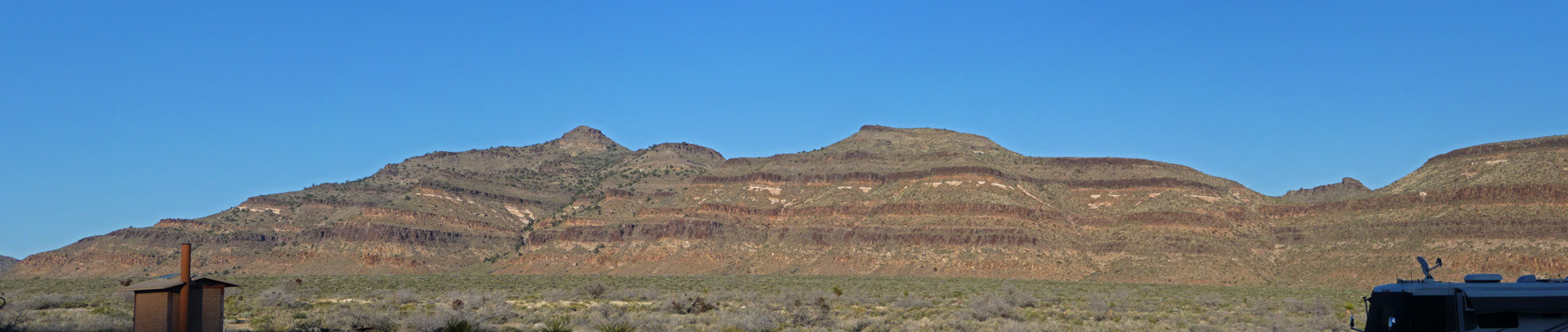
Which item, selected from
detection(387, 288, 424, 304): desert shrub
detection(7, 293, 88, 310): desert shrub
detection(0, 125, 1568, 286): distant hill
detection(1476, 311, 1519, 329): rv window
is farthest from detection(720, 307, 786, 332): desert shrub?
detection(0, 125, 1568, 286): distant hill

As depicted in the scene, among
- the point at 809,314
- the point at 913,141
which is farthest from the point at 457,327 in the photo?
the point at 913,141

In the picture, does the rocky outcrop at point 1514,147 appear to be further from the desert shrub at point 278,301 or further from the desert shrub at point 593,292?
the desert shrub at point 278,301

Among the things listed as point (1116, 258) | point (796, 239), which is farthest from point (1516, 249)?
point (796, 239)

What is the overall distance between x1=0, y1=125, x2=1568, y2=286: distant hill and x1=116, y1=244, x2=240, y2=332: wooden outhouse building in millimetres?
71767

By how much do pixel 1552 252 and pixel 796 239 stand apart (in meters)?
60.7

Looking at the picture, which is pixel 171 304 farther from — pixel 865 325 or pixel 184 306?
pixel 865 325

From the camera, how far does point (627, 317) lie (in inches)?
1366

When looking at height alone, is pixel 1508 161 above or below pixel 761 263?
above

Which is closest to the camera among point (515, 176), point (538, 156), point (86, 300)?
point (86, 300)

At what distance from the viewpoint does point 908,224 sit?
105 meters

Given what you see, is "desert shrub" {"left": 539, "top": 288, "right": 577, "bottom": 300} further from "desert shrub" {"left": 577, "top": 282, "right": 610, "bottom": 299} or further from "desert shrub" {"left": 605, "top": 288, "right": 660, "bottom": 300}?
"desert shrub" {"left": 605, "top": 288, "right": 660, "bottom": 300}

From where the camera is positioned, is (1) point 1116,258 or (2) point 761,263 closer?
(1) point 1116,258

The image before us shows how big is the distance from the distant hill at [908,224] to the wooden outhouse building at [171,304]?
71.8 meters

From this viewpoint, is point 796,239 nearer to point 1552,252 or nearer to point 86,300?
point 1552,252
